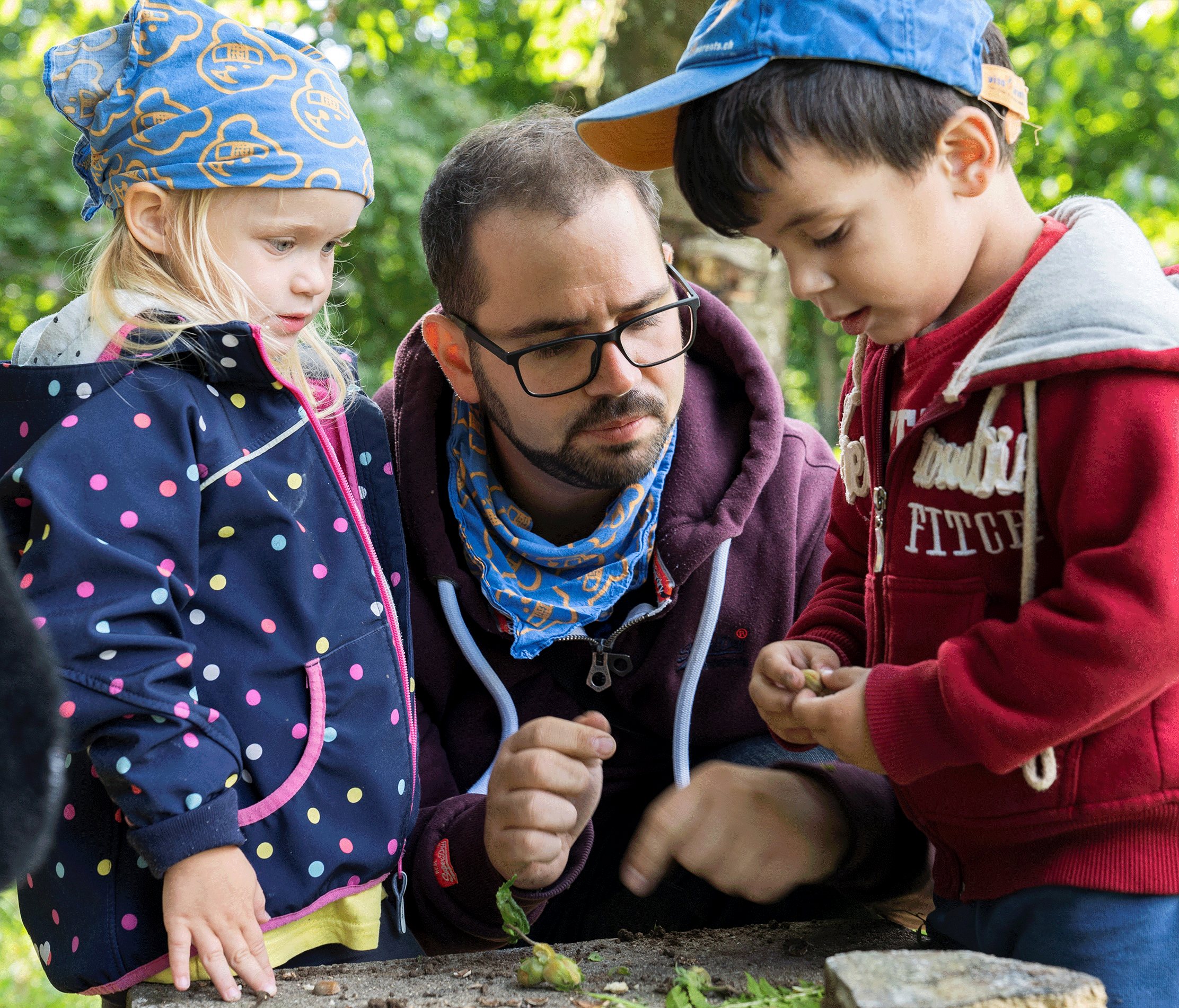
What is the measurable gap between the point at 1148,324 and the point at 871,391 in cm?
45

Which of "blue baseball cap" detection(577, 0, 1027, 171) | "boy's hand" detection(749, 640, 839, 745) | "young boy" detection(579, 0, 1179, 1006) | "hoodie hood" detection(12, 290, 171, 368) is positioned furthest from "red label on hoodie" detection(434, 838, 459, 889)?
"blue baseball cap" detection(577, 0, 1027, 171)

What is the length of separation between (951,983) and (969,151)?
0.98 m

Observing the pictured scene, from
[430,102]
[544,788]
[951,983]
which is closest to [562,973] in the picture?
[544,788]

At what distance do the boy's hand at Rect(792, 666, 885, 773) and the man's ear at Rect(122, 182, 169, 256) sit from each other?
1338 millimetres

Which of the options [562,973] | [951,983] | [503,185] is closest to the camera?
[951,983]

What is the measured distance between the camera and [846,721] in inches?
52.1

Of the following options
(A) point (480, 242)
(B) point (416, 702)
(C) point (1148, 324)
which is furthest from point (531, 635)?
(C) point (1148, 324)

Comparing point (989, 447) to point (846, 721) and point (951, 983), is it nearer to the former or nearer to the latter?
point (846, 721)

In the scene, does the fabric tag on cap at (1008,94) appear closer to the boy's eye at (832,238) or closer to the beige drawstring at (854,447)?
the boy's eye at (832,238)

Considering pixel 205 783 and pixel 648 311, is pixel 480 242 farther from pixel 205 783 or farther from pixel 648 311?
pixel 205 783

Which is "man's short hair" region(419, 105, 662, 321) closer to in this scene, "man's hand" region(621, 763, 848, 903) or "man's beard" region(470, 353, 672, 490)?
"man's beard" region(470, 353, 672, 490)

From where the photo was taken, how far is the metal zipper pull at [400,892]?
1.84 metres

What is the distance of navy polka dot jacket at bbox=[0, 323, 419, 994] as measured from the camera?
57.3 inches

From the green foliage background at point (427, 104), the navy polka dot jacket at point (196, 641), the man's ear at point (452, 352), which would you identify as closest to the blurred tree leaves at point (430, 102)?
the green foliage background at point (427, 104)
